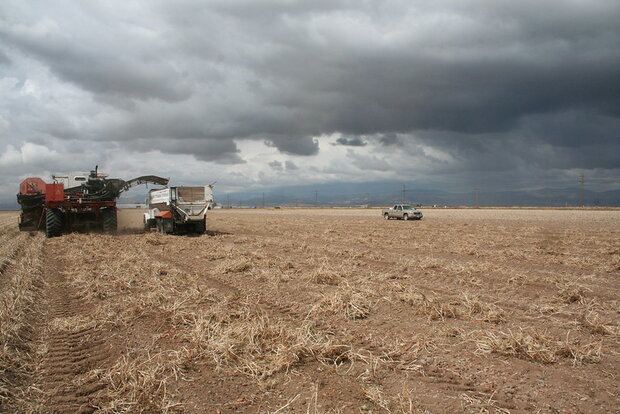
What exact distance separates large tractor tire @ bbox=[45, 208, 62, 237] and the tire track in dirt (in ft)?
43.9

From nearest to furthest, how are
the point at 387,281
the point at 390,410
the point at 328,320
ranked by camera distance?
the point at 390,410 < the point at 328,320 < the point at 387,281

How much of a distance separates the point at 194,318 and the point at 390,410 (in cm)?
353

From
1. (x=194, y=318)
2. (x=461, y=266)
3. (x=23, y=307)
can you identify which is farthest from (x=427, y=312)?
(x=23, y=307)

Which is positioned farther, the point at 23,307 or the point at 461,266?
the point at 461,266

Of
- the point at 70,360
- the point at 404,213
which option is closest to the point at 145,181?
the point at 70,360

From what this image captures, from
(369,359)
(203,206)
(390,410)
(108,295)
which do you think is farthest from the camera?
(203,206)

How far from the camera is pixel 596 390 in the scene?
399cm

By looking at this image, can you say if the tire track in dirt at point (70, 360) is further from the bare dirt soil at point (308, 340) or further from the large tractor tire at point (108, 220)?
the large tractor tire at point (108, 220)

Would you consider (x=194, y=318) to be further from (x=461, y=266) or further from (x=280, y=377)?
(x=461, y=266)

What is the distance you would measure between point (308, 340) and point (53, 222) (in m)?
18.1

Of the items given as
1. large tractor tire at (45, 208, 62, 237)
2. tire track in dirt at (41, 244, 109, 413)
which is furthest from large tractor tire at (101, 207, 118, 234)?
tire track in dirt at (41, 244, 109, 413)

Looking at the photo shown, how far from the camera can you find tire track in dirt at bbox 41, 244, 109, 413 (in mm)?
3779

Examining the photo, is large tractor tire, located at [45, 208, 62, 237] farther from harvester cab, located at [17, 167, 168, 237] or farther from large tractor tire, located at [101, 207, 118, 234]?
large tractor tire, located at [101, 207, 118, 234]

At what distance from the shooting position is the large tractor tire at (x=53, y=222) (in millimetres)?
18266
